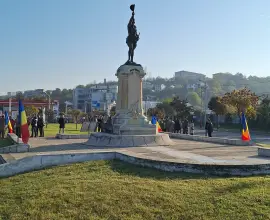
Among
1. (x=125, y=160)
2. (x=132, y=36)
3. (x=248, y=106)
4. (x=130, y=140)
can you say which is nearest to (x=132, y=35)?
(x=132, y=36)

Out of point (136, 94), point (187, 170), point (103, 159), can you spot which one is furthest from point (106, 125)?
point (187, 170)

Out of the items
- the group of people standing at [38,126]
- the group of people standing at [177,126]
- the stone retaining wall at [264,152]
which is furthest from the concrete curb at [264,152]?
the group of people standing at [38,126]

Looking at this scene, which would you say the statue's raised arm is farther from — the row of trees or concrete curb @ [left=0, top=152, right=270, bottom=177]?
the row of trees

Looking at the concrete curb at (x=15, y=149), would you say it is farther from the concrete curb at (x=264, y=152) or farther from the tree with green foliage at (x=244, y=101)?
the tree with green foliage at (x=244, y=101)

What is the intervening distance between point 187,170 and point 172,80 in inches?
7418

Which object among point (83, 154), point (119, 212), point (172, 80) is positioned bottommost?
point (119, 212)

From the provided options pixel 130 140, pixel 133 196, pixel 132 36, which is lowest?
pixel 133 196

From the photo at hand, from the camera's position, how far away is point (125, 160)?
863 cm

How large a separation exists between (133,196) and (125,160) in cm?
273

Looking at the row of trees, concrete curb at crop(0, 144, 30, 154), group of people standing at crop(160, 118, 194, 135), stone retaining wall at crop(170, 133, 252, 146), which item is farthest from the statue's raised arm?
the row of trees

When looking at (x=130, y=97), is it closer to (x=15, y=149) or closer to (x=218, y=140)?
(x=218, y=140)

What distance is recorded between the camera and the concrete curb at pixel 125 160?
7250mm

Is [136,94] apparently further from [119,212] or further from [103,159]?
[119,212]

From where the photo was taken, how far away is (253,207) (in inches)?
214
